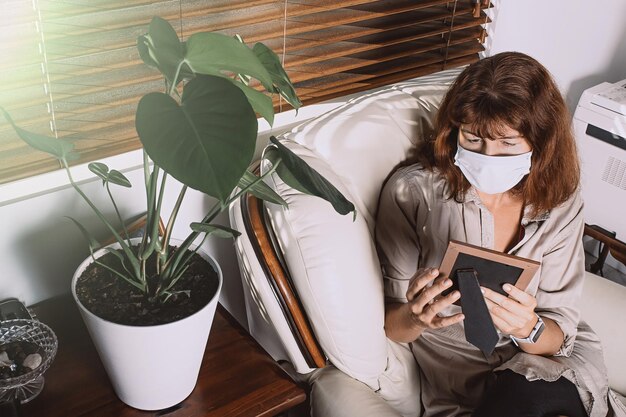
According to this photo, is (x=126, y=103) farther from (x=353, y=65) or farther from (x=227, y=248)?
(x=353, y=65)

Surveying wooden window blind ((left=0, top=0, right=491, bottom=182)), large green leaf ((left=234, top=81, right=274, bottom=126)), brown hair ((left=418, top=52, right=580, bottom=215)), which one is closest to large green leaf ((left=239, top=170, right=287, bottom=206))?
large green leaf ((left=234, top=81, right=274, bottom=126))

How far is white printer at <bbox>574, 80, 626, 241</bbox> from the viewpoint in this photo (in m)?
2.17

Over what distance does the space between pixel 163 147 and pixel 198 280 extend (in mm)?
422

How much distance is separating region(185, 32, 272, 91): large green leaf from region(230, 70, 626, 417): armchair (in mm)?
389

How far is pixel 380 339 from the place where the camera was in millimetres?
1363

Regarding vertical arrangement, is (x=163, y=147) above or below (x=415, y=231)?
above

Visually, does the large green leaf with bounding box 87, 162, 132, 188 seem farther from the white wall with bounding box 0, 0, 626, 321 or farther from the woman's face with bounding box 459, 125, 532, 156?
the woman's face with bounding box 459, 125, 532, 156

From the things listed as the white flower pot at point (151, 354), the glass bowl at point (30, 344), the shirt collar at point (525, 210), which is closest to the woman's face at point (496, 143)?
the shirt collar at point (525, 210)

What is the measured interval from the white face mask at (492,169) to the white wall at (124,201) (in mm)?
435

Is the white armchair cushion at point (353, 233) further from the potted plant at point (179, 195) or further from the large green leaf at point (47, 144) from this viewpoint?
the large green leaf at point (47, 144)

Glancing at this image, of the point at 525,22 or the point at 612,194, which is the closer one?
the point at 525,22

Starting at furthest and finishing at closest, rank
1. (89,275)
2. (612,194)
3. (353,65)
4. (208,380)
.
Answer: (612,194), (353,65), (208,380), (89,275)

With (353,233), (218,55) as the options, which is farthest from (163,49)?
(353,233)

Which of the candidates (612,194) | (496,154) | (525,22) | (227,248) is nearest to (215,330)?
(227,248)
